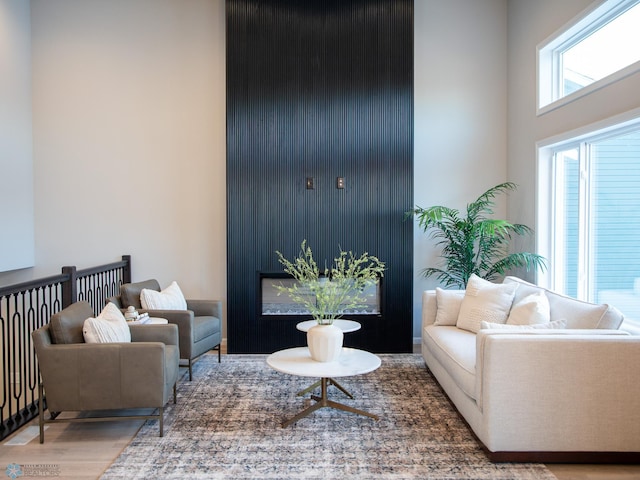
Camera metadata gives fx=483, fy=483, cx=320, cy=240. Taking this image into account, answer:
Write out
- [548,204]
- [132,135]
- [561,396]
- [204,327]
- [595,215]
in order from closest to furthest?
[561,396] → [595,215] → [204,327] → [548,204] → [132,135]

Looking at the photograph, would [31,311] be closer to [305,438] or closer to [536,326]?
[305,438]

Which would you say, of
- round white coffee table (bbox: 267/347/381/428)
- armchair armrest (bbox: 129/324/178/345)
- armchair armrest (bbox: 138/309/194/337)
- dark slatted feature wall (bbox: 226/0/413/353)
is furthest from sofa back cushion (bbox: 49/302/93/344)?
dark slatted feature wall (bbox: 226/0/413/353)

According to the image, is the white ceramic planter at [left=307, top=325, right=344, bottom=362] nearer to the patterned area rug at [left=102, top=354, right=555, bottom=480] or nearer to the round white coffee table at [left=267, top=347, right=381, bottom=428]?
the round white coffee table at [left=267, top=347, right=381, bottom=428]

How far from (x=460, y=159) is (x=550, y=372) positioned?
325 cm

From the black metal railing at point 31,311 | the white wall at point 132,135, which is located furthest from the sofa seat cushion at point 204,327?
the black metal railing at point 31,311

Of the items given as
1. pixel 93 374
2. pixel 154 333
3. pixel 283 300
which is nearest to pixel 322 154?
pixel 283 300

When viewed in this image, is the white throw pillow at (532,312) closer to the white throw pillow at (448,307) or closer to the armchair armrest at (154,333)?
the white throw pillow at (448,307)

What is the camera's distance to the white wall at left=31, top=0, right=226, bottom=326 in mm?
5352

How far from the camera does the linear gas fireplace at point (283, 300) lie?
514cm

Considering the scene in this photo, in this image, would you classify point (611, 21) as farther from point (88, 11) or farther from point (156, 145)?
point (88, 11)

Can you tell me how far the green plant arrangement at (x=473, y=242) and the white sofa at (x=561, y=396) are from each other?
6.55 ft

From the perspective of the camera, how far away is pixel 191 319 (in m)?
4.17

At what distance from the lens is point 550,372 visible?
8.74 ft

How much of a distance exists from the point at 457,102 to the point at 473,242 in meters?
1.64
